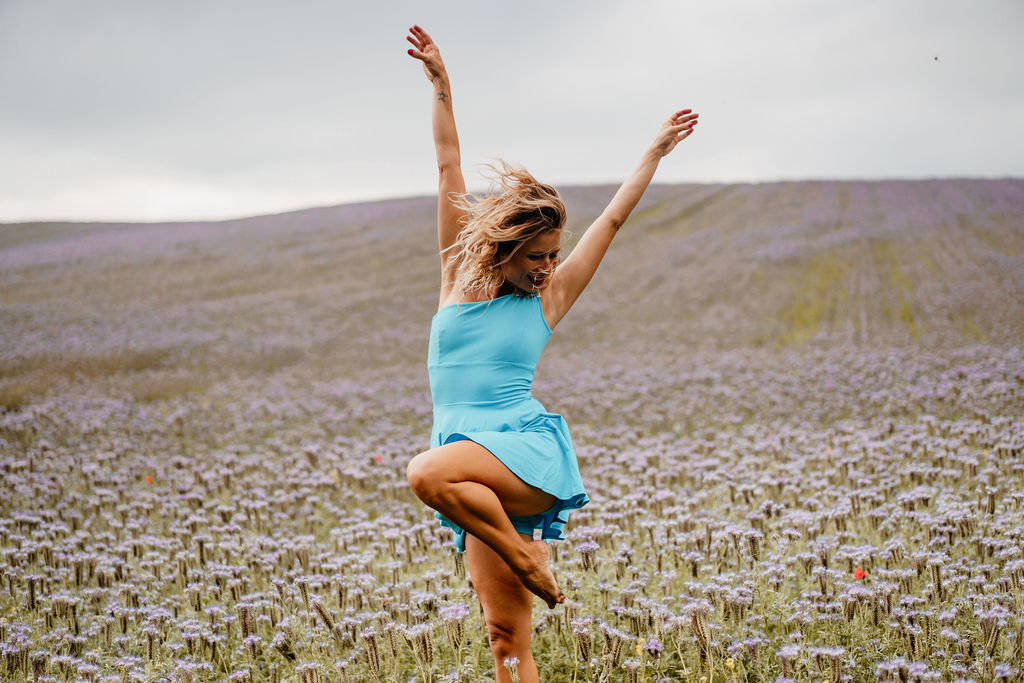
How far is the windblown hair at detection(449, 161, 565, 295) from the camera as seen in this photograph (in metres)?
3.27

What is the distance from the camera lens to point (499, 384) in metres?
3.36

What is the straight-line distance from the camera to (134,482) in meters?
8.84

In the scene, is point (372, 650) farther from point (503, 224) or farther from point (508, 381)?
point (503, 224)

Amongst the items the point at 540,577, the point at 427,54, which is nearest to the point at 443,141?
the point at 427,54

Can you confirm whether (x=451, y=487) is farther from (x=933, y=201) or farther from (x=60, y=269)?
(x=933, y=201)

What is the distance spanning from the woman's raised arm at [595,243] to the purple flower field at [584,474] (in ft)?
5.79

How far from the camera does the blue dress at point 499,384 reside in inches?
130

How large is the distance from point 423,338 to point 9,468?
41.0ft

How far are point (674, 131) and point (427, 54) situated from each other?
4.33 feet

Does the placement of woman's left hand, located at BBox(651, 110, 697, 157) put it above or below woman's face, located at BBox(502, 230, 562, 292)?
above

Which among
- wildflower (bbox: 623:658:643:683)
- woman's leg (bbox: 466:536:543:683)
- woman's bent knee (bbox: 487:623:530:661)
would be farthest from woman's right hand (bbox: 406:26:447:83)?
wildflower (bbox: 623:658:643:683)

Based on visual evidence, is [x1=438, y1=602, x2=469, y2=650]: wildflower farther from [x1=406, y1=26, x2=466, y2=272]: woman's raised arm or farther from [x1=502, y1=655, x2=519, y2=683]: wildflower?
[x1=406, y1=26, x2=466, y2=272]: woman's raised arm

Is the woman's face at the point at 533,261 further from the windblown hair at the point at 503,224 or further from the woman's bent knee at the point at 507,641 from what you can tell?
the woman's bent knee at the point at 507,641

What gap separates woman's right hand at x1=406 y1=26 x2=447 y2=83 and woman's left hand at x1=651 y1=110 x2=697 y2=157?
114cm
